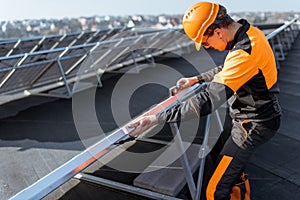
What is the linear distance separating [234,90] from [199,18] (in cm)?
50

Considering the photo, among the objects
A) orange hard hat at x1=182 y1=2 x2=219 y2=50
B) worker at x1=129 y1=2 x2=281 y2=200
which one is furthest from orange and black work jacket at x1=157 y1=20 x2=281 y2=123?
orange hard hat at x1=182 y1=2 x2=219 y2=50

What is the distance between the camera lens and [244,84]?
1.94 meters

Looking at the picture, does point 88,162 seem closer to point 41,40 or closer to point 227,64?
point 227,64

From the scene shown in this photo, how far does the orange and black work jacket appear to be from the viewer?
1825mm

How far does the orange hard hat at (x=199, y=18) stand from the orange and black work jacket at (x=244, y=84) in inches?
8.3

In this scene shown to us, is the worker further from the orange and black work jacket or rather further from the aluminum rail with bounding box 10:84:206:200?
the aluminum rail with bounding box 10:84:206:200

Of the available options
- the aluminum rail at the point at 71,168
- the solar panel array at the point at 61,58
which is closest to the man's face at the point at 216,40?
the aluminum rail at the point at 71,168

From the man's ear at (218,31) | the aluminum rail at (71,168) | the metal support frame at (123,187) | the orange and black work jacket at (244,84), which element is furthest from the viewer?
the metal support frame at (123,187)

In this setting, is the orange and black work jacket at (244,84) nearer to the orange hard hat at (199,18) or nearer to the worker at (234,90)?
the worker at (234,90)

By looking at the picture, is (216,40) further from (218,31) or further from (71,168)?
(71,168)

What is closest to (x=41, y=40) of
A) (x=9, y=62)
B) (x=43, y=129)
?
(x=9, y=62)

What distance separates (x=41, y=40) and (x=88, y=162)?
756 centimetres

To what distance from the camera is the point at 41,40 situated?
28.1ft

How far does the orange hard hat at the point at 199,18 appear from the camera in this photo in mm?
1888
